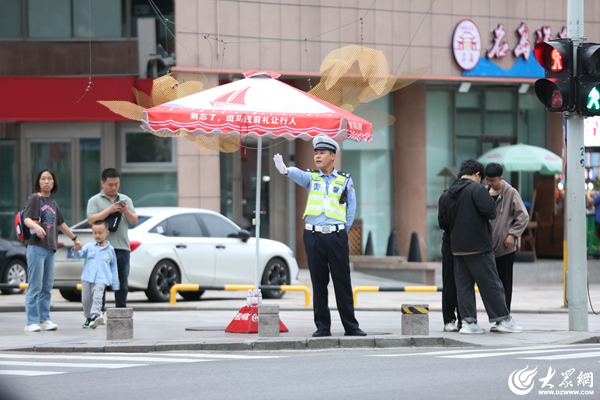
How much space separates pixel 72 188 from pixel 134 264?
8524 millimetres

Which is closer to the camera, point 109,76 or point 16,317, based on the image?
point 16,317

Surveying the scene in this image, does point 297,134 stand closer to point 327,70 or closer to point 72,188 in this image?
point 327,70

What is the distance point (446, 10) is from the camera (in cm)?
2458

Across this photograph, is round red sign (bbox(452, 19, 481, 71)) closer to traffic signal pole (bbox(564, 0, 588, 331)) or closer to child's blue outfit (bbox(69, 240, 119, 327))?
traffic signal pole (bbox(564, 0, 588, 331))

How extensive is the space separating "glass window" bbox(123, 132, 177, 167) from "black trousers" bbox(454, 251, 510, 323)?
13352 millimetres

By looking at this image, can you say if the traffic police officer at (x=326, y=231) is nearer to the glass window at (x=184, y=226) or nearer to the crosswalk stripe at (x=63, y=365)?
the crosswalk stripe at (x=63, y=365)

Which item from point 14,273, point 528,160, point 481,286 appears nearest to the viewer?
point 481,286

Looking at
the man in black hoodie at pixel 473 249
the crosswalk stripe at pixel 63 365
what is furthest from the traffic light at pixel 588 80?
the crosswalk stripe at pixel 63 365

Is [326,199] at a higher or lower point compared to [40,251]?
higher

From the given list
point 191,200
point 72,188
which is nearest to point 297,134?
point 191,200

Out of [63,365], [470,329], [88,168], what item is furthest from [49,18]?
[63,365]

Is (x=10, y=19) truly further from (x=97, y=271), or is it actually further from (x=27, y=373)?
(x=27, y=373)

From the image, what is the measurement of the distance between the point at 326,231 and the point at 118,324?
2.39 metres

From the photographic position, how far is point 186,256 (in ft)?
51.5
